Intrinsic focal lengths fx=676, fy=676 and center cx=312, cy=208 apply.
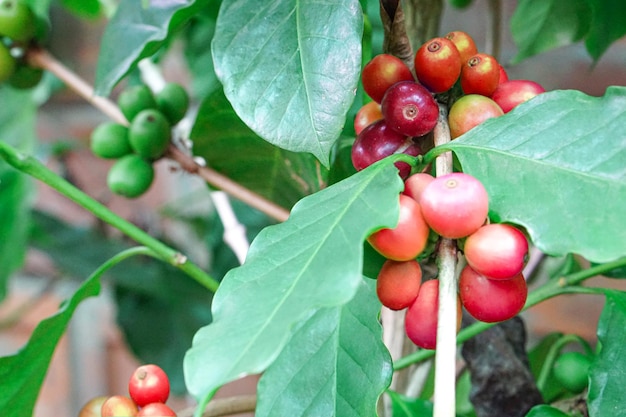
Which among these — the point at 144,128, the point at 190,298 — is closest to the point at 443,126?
the point at 144,128

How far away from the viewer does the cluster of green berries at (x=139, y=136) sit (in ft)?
2.25

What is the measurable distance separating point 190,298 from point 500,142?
1067 millimetres

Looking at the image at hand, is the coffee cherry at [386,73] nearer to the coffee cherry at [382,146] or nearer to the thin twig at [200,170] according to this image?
the coffee cherry at [382,146]

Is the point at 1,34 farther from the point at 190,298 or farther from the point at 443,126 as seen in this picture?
the point at 190,298

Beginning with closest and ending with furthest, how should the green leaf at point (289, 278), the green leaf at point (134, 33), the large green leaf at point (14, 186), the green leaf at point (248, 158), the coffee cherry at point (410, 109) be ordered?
the green leaf at point (289, 278), the coffee cherry at point (410, 109), the green leaf at point (134, 33), the green leaf at point (248, 158), the large green leaf at point (14, 186)

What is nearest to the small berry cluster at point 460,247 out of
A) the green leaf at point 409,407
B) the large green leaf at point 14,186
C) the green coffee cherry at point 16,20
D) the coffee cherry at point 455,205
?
the coffee cherry at point 455,205

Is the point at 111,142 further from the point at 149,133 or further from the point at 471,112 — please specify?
the point at 471,112

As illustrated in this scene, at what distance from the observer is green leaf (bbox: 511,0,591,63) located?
726 millimetres

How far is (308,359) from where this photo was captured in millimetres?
451

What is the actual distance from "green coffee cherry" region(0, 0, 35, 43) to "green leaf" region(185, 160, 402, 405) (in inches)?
19.6

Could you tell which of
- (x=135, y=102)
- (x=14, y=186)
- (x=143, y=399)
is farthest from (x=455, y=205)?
(x=14, y=186)

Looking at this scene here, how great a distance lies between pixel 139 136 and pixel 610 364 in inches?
18.8

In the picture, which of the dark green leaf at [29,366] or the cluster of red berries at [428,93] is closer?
the cluster of red berries at [428,93]

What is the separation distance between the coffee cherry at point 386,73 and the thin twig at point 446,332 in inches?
3.3
